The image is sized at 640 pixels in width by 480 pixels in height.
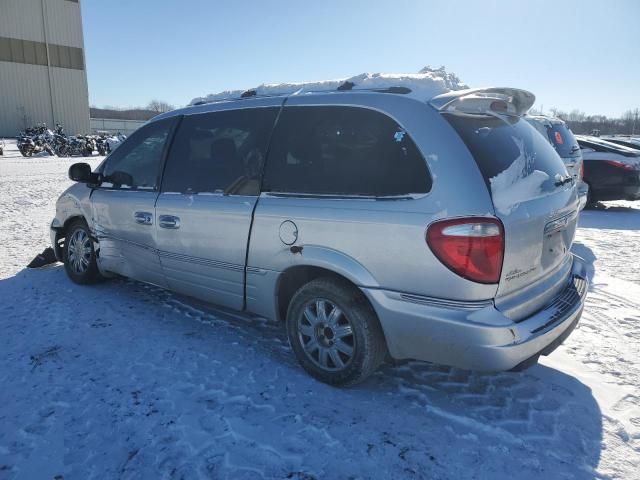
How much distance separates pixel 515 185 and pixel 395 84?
3.24 ft

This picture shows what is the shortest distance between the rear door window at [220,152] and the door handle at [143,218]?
0.27 m

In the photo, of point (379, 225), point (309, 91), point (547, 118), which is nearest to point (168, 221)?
point (309, 91)

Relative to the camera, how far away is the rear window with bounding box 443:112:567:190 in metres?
2.53

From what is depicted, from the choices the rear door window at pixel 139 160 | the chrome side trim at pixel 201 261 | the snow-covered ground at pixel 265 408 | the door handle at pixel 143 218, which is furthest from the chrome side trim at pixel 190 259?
the snow-covered ground at pixel 265 408

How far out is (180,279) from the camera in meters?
3.87

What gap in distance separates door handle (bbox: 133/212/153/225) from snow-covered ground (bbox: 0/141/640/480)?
87 centimetres

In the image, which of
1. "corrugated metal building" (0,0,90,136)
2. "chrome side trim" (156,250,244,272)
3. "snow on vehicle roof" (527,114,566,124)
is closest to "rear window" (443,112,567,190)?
"chrome side trim" (156,250,244,272)

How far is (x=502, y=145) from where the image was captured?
271 cm

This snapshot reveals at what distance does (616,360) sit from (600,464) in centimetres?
135

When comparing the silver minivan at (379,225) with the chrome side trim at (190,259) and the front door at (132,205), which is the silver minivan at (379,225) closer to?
the chrome side trim at (190,259)

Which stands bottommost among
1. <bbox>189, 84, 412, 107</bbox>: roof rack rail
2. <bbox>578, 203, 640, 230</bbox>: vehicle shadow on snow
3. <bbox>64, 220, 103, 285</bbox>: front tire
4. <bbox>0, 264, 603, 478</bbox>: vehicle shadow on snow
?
<bbox>0, 264, 603, 478</bbox>: vehicle shadow on snow

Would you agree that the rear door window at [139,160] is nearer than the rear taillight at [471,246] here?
No

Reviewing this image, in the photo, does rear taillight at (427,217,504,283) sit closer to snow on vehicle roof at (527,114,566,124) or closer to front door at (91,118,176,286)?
front door at (91,118,176,286)

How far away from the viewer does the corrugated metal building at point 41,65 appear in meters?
34.8
